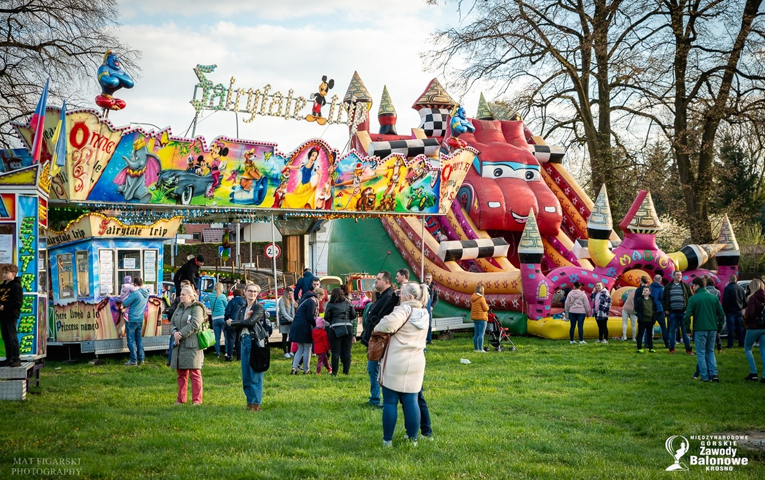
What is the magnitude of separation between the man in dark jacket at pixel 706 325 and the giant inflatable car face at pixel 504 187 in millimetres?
9570

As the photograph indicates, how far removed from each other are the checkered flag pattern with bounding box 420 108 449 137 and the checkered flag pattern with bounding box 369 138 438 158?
205 centimetres

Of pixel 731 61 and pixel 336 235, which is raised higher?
pixel 731 61

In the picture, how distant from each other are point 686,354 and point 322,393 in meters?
8.11

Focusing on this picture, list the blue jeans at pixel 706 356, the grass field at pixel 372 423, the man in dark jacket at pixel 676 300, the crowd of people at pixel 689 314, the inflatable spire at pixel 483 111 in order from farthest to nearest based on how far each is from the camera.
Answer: the inflatable spire at pixel 483 111 < the man in dark jacket at pixel 676 300 < the blue jeans at pixel 706 356 < the crowd of people at pixel 689 314 < the grass field at pixel 372 423


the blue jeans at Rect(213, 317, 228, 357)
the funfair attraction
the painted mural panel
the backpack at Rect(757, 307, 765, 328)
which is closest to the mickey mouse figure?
the funfair attraction

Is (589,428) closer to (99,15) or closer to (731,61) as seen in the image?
(731,61)

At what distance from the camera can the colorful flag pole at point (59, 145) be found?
12.5m

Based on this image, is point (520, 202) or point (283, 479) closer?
point (283, 479)

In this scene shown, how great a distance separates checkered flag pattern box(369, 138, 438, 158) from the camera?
883 inches

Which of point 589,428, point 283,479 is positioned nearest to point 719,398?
Answer: point 589,428

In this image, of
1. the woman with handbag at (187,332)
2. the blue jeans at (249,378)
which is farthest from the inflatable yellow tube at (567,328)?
the woman with handbag at (187,332)

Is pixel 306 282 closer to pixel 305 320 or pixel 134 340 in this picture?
pixel 305 320

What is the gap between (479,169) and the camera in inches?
888

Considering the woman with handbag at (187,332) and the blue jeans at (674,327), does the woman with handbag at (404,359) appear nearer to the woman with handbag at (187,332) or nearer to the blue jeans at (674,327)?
the woman with handbag at (187,332)
